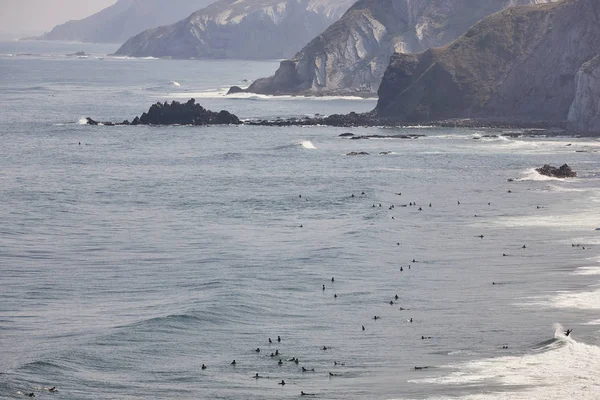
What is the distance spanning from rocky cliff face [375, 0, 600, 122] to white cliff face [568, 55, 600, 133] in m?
9.11

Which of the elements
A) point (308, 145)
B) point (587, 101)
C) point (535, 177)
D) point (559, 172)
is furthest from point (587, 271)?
point (587, 101)

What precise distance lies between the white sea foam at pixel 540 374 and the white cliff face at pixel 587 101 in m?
81.0

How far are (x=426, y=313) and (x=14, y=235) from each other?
1218 inches

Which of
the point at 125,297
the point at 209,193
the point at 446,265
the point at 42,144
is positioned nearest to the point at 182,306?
the point at 125,297

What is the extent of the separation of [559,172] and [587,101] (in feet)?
110

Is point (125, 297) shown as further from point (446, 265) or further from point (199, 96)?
point (199, 96)

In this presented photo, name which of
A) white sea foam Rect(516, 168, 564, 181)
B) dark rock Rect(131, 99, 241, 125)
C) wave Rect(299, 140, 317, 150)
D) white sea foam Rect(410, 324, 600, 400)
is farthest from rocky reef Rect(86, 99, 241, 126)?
white sea foam Rect(410, 324, 600, 400)

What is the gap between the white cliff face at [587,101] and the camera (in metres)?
122

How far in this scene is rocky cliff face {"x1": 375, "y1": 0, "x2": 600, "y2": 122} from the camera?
458 feet

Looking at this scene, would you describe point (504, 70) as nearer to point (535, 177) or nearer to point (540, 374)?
point (535, 177)

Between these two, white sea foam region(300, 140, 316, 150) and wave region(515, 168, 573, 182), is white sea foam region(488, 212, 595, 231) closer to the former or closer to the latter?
wave region(515, 168, 573, 182)

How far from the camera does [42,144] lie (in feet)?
408

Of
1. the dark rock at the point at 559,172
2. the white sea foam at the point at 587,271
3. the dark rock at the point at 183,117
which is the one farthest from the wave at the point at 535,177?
the dark rock at the point at 183,117

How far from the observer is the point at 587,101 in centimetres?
12462
